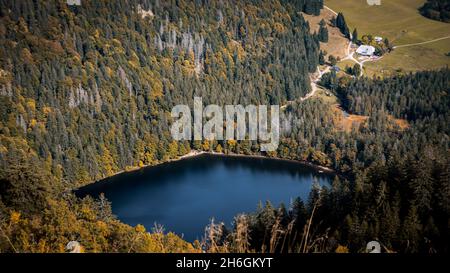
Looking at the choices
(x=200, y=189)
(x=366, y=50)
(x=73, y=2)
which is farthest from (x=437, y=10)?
(x=200, y=189)

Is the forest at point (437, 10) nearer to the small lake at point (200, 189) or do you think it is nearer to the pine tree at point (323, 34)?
the pine tree at point (323, 34)

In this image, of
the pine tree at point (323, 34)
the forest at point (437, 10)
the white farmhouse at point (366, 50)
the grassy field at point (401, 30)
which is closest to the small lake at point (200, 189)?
the grassy field at point (401, 30)

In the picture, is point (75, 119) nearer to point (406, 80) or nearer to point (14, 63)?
point (14, 63)

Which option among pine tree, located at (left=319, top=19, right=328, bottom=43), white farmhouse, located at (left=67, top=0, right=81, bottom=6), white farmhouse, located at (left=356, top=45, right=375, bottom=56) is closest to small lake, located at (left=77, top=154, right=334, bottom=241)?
white farmhouse, located at (left=67, top=0, right=81, bottom=6)

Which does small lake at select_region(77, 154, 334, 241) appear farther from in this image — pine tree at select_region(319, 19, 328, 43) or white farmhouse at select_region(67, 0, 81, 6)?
pine tree at select_region(319, 19, 328, 43)
